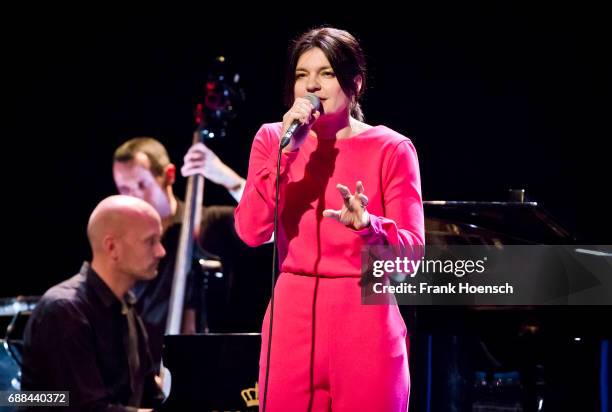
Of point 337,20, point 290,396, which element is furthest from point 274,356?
point 337,20

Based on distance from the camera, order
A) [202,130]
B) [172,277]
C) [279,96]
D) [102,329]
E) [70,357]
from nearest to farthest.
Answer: [70,357]
[102,329]
[202,130]
[172,277]
[279,96]

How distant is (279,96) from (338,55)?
10.1ft

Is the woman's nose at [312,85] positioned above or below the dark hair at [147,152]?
below

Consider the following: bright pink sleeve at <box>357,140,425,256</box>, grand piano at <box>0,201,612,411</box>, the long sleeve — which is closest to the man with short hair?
grand piano at <box>0,201,612,411</box>

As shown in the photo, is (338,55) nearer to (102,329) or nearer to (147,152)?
(102,329)

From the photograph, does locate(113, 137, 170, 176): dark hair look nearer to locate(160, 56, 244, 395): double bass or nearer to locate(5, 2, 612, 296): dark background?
locate(5, 2, 612, 296): dark background

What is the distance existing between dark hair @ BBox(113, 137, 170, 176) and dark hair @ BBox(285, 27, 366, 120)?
315 centimetres

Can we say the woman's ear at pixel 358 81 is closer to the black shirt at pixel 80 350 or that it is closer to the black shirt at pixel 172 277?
the black shirt at pixel 80 350

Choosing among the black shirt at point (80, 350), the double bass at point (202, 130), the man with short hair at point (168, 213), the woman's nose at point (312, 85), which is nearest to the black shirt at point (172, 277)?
the man with short hair at point (168, 213)

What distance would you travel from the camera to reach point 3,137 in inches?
223

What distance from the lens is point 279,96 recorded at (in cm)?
521

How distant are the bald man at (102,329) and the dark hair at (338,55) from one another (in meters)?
1.54

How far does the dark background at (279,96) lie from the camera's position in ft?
15.7

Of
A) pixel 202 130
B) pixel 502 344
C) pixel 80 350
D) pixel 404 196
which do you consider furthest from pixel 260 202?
pixel 202 130
